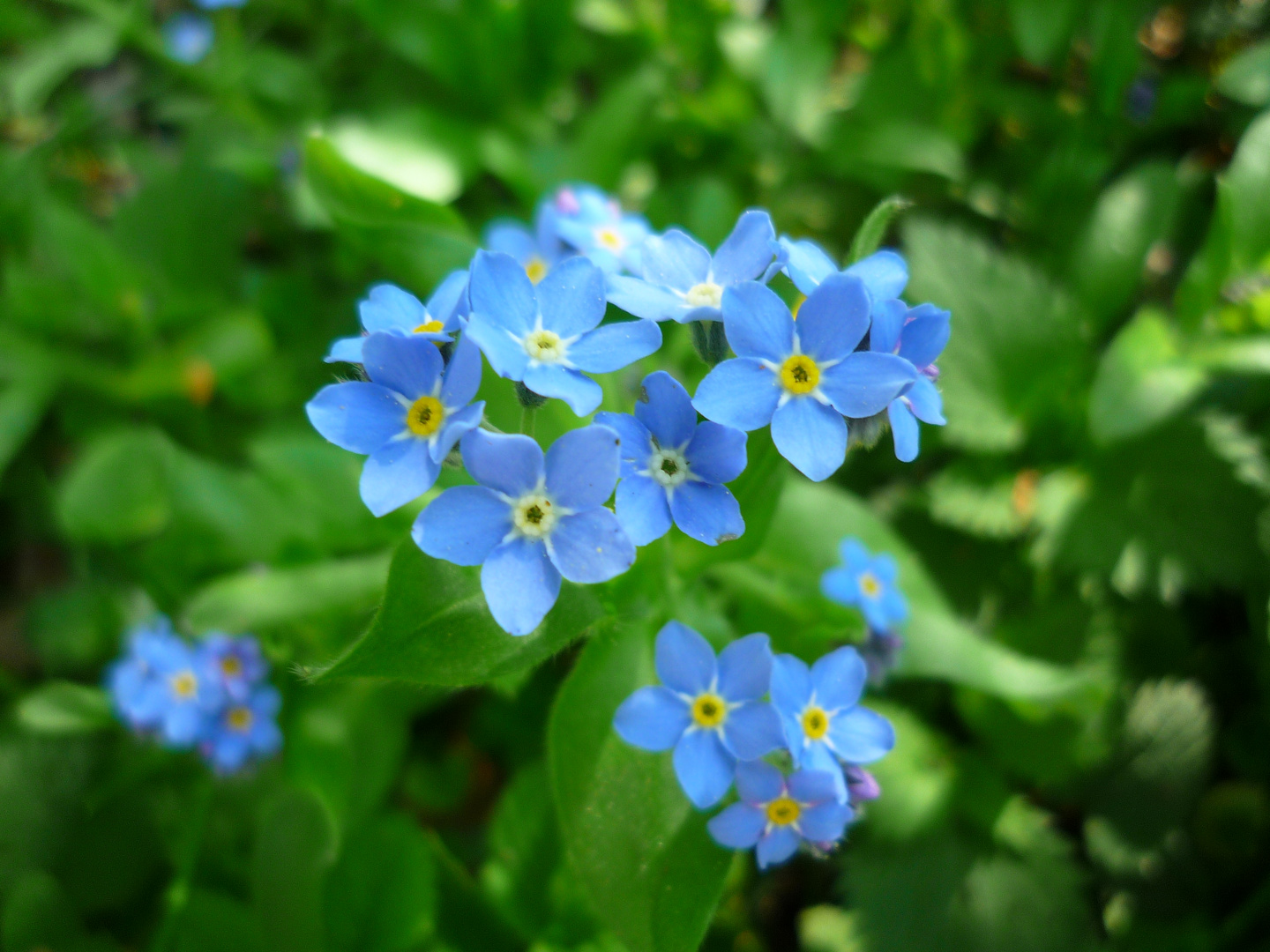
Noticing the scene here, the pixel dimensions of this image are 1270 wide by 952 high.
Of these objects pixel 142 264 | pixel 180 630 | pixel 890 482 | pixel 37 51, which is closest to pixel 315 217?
pixel 142 264

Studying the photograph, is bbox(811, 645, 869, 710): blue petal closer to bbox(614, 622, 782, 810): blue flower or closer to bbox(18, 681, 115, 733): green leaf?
bbox(614, 622, 782, 810): blue flower

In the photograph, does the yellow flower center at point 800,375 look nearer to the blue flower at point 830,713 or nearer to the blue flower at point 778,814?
the blue flower at point 830,713

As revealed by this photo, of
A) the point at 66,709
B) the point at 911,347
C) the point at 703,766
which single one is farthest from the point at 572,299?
the point at 66,709

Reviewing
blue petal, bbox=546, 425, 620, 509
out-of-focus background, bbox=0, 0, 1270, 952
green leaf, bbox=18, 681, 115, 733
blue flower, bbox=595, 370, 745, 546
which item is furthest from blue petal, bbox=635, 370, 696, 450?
green leaf, bbox=18, 681, 115, 733

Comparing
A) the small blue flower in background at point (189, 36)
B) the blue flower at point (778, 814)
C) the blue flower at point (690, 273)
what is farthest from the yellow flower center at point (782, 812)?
the small blue flower in background at point (189, 36)

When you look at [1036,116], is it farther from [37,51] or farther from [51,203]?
[37,51]

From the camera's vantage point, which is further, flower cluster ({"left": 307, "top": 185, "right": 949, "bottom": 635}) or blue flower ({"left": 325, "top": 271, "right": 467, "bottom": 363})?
blue flower ({"left": 325, "top": 271, "right": 467, "bottom": 363})
